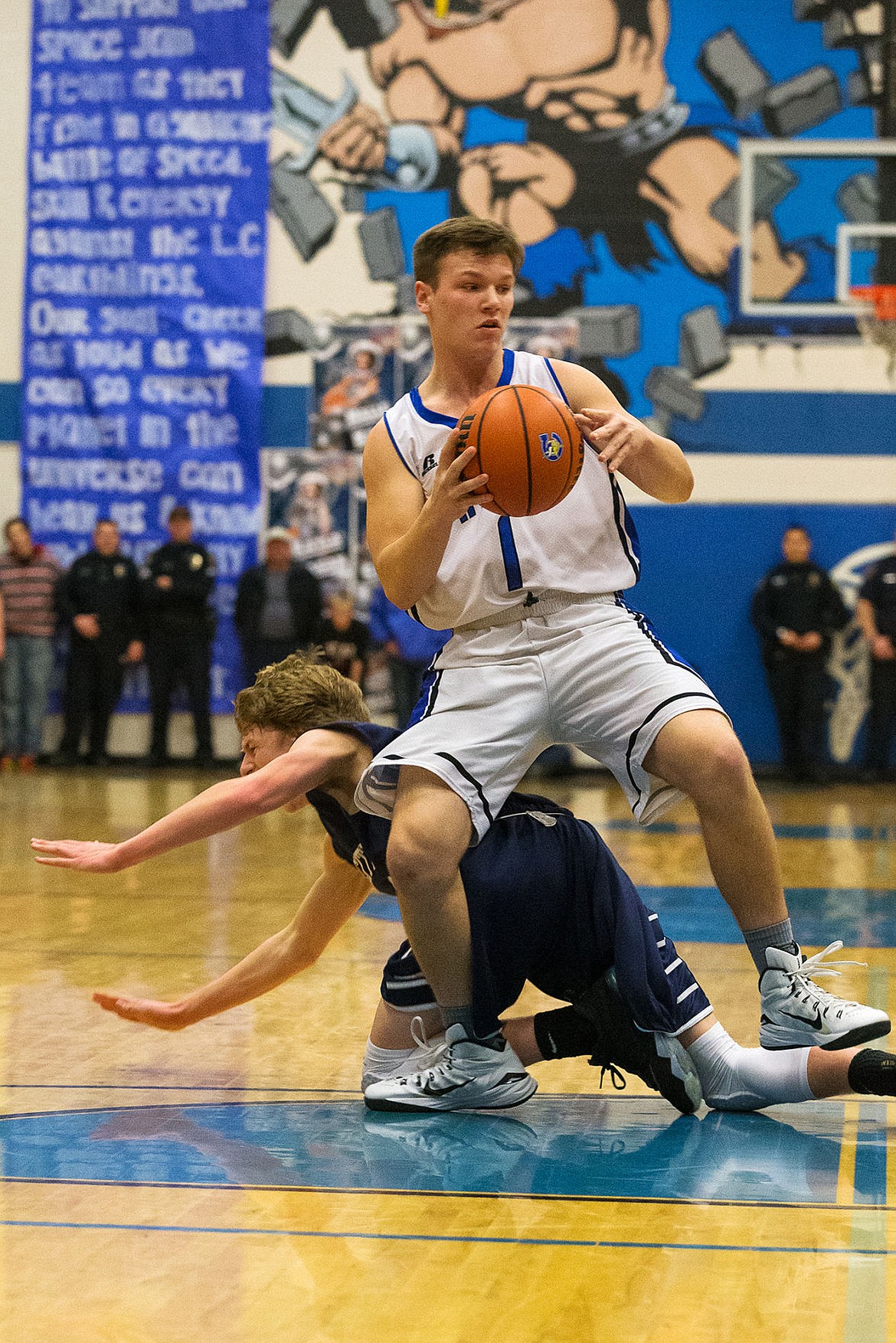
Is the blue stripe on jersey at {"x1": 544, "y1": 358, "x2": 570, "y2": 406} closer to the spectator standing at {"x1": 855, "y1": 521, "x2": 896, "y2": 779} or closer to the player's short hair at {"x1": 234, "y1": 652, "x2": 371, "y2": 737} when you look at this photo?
the player's short hair at {"x1": 234, "y1": 652, "x2": 371, "y2": 737}

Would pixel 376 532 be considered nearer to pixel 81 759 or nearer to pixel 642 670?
pixel 642 670

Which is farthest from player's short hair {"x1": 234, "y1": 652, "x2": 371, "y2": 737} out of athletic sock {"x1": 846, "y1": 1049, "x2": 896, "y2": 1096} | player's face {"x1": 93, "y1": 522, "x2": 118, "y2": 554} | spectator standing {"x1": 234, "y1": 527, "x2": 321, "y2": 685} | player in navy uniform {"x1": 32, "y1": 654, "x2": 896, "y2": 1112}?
player's face {"x1": 93, "y1": 522, "x2": 118, "y2": 554}

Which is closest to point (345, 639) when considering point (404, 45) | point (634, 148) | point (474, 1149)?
point (634, 148)

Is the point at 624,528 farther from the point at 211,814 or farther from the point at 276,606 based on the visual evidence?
the point at 276,606

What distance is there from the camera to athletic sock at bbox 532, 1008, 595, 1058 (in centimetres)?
318

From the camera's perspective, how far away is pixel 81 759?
11594 mm

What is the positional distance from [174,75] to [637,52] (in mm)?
3379

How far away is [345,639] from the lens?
433 inches

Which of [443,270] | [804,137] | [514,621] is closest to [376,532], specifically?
[514,621]

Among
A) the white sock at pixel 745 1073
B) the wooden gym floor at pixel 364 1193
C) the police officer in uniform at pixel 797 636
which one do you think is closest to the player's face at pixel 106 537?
the police officer in uniform at pixel 797 636

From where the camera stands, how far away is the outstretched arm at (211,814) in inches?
118

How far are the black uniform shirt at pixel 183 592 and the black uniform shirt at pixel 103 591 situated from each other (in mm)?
197

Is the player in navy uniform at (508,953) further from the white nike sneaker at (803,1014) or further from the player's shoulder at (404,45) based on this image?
the player's shoulder at (404,45)

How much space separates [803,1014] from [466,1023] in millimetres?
650
